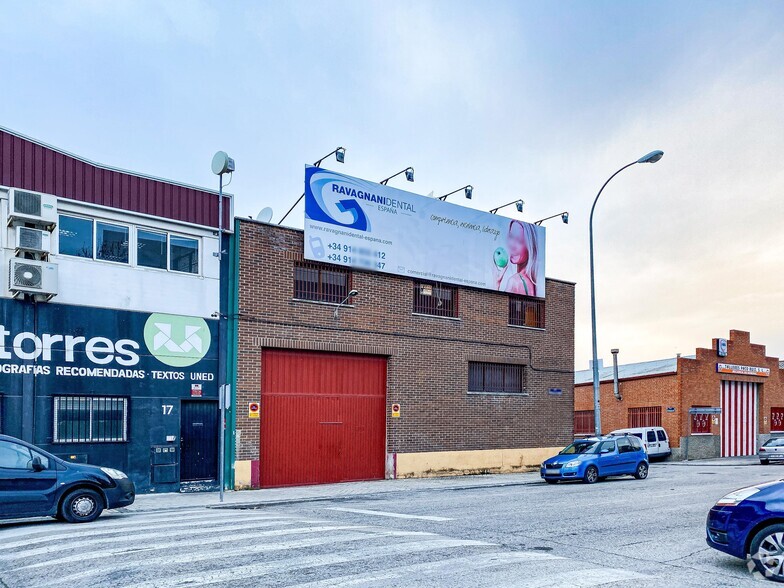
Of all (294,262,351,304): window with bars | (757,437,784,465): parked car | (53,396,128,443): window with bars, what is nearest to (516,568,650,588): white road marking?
(53,396,128,443): window with bars

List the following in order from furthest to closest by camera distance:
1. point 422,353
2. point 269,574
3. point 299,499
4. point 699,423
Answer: point 699,423
point 422,353
point 299,499
point 269,574

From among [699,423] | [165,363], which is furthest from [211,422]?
[699,423]

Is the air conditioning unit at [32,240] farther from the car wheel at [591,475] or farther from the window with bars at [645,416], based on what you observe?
the window with bars at [645,416]

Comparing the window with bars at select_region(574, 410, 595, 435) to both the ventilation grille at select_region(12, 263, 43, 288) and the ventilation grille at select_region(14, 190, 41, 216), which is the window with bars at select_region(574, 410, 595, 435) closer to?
the ventilation grille at select_region(12, 263, 43, 288)

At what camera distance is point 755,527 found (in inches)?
332

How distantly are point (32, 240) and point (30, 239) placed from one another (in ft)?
0.15

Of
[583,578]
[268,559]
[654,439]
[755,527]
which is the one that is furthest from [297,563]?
[654,439]

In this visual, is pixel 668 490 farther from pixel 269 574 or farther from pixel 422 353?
pixel 269 574

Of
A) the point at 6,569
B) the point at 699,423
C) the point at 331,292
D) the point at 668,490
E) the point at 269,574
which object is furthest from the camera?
the point at 699,423

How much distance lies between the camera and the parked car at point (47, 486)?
1220 cm

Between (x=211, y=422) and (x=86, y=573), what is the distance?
1160cm

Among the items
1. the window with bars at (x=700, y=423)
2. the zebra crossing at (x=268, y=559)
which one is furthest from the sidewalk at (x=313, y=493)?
the window with bars at (x=700, y=423)

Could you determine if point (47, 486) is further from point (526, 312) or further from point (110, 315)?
point (526, 312)

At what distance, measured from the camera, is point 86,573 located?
27.5ft
